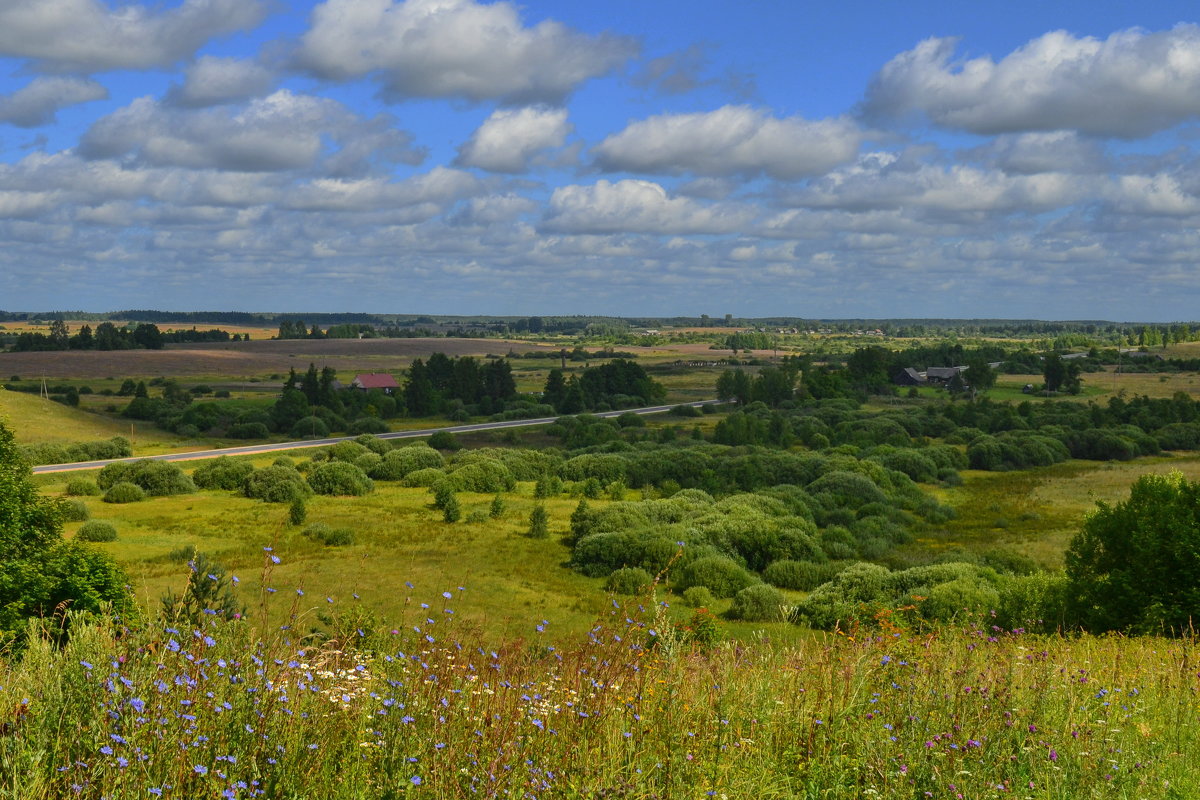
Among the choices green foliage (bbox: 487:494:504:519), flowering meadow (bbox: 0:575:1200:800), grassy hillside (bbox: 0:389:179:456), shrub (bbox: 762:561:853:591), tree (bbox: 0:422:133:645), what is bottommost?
shrub (bbox: 762:561:853:591)

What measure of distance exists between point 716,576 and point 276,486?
28533mm

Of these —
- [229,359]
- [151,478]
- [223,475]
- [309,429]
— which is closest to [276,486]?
[223,475]

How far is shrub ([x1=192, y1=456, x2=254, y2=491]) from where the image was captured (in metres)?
53.9

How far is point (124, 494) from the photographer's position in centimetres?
4841

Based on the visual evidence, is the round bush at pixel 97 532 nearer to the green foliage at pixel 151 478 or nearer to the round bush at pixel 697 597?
the green foliage at pixel 151 478

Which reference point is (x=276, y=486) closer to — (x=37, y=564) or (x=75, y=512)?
(x=75, y=512)

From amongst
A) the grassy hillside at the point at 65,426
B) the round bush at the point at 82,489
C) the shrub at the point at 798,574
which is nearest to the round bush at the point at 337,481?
the round bush at the point at 82,489

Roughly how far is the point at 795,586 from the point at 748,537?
3883 mm

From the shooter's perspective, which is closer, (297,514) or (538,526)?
(538,526)

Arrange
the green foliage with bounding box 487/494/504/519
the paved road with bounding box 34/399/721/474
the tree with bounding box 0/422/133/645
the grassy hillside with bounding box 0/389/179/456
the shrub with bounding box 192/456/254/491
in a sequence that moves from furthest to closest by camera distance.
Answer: the grassy hillside with bounding box 0/389/179/456 < the paved road with bounding box 34/399/721/474 < the shrub with bounding box 192/456/254/491 < the green foliage with bounding box 487/494/504/519 < the tree with bounding box 0/422/133/645

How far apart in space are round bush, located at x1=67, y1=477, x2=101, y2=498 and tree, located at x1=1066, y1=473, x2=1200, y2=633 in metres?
49.0

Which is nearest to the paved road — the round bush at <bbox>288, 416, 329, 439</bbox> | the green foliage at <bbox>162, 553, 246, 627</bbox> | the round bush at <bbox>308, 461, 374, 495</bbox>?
the round bush at <bbox>288, 416, 329, 439</bbox>

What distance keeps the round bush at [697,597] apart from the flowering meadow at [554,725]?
24681 millimetres

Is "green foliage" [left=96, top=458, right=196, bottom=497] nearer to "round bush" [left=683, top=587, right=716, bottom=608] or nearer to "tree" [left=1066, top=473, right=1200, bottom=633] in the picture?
"round bush" [left=683, top=587, right=716, bottom=608]
